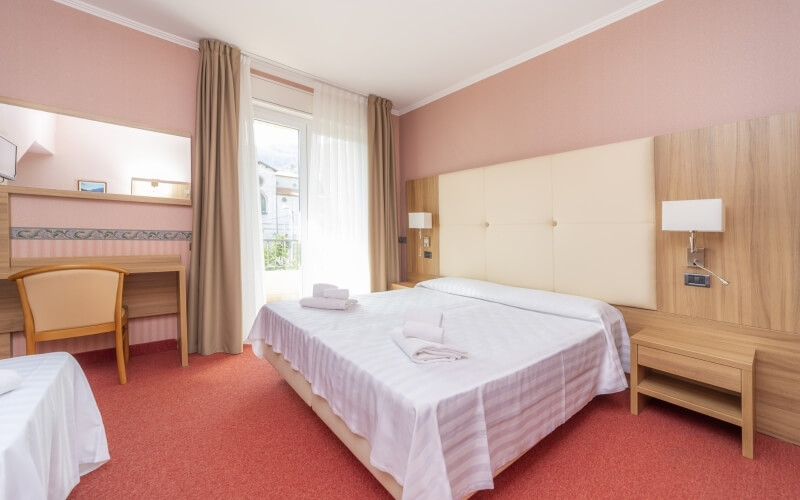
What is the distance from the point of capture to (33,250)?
2441 mm

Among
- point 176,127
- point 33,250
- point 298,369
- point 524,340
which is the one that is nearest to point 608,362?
point 524,340

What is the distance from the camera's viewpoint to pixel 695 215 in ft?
5.95

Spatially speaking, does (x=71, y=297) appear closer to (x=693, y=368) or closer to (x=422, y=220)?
(x=422, y=220)

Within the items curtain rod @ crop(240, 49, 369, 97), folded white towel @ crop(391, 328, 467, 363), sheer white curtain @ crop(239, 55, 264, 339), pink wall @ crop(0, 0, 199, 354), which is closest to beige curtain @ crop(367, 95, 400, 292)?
curtain rod @ crop(240, 49, 369, 97)

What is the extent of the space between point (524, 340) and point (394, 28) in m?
2.59

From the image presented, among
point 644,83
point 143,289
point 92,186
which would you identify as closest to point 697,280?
point 644,83

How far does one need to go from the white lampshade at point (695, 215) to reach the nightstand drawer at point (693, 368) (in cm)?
71

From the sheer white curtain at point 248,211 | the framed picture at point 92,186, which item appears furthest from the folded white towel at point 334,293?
the framed picture at point 92,186

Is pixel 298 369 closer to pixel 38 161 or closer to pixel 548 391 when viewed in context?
pixel 548 391

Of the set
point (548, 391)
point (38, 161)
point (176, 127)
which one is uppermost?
point (176, 127)

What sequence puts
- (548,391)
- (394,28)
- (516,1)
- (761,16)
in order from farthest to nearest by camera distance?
1. (394,28)
2. (516,1)
3. (761,16)
4. (548,391)

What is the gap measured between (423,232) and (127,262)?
2890mm

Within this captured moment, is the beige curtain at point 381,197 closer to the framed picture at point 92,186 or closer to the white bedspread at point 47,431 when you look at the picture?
the framed picture at point 92,186

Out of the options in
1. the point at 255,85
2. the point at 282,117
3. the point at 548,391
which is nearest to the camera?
the point at 548,391
